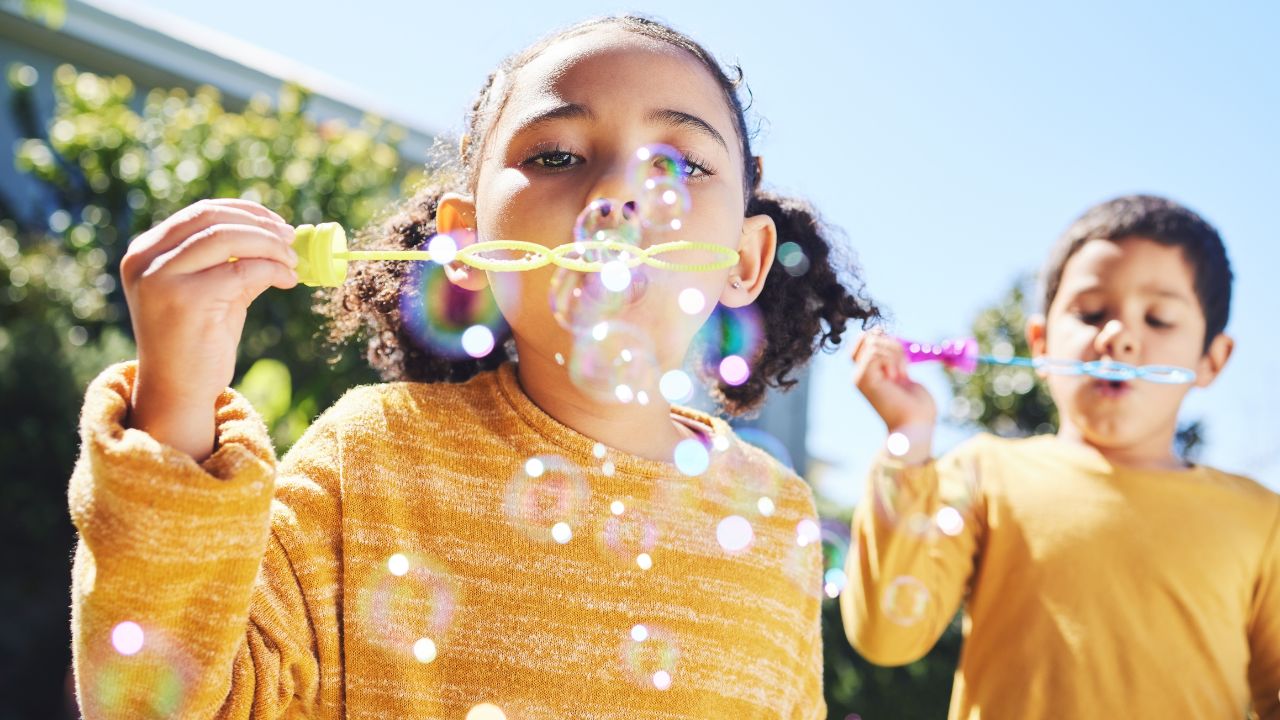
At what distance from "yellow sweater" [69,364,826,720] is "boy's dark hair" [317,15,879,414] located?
26cm

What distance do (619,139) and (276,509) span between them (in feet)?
1.84

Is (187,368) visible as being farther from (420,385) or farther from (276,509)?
(420,385)

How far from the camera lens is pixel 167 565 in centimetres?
87

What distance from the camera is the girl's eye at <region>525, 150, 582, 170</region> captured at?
1.19m

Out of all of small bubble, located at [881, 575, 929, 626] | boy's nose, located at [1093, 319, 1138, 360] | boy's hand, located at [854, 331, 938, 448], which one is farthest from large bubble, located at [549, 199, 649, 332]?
boy's nose, located at [1093, 319, 1138, 360]

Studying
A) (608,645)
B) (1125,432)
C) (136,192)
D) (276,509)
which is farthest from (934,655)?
(136,192)

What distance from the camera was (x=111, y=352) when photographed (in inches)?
155

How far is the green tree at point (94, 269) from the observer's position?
3.66 meters

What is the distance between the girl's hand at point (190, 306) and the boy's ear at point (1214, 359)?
1876 millimetres

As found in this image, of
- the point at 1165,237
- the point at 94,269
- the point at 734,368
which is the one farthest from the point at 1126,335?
the point at 94,269

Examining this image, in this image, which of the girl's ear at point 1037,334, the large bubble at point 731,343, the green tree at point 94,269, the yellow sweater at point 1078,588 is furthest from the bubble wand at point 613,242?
the green tree at point 94,269

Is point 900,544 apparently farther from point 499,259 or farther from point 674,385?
point 499,259

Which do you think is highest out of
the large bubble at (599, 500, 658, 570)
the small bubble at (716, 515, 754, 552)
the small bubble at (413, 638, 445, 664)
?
the large bubble at (599, 500, 658, 570)

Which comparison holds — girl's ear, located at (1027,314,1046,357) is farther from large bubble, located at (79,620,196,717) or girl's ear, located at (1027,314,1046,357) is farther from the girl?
large bubble, located at (79,620,196,717)
